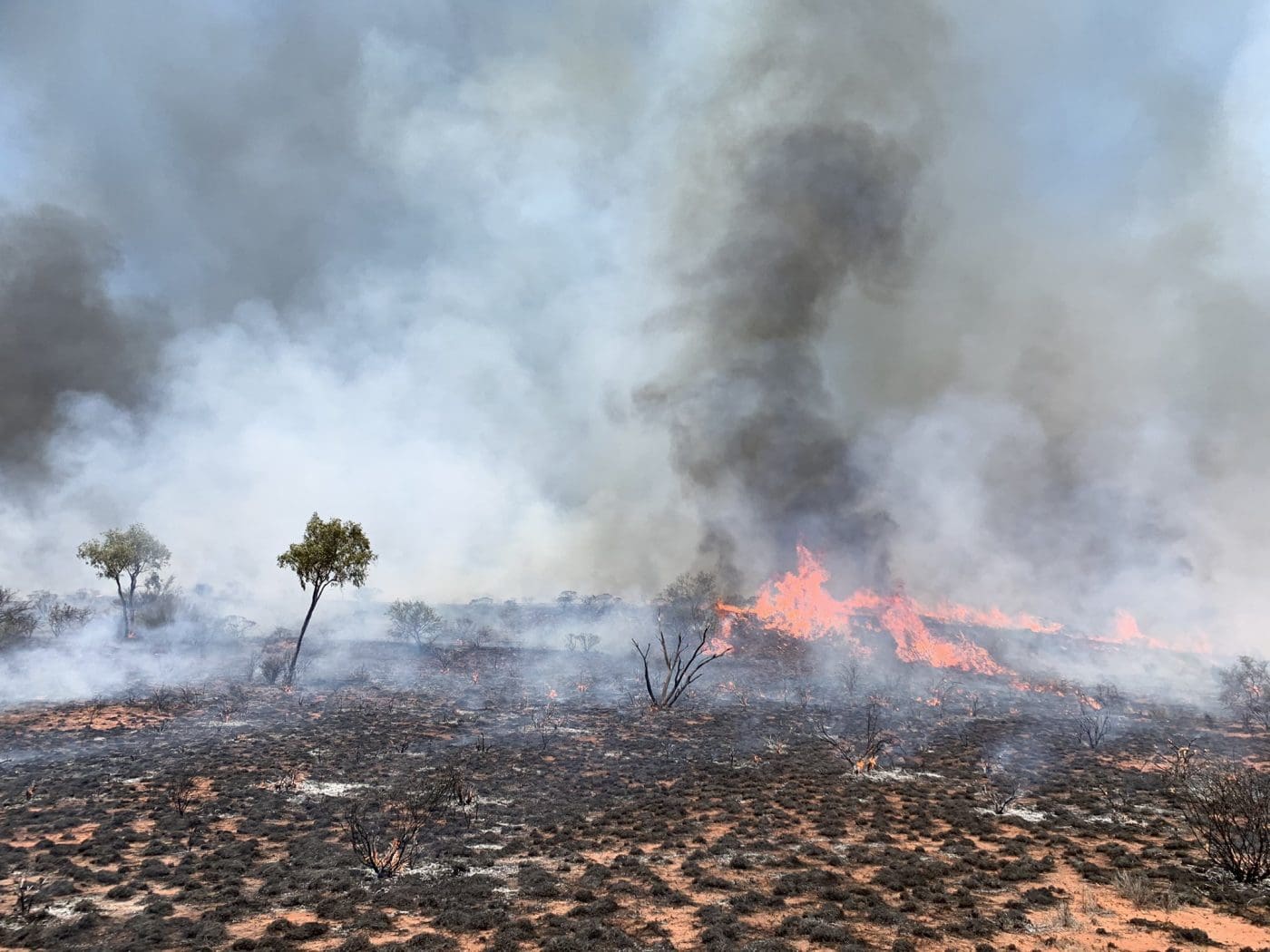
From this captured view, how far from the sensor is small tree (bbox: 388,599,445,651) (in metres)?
70.2

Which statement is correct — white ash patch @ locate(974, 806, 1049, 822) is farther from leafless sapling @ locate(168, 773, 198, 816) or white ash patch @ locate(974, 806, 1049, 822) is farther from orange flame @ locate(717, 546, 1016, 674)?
orange flame @ locate(717, 546, 1016, 674)

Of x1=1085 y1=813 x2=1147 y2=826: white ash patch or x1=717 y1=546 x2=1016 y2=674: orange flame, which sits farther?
x1=717 y1=546 x2=1016 y2=674: orange flame

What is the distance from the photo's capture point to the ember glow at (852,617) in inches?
2746

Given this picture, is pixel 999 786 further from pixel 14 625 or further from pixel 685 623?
pixel 14 625

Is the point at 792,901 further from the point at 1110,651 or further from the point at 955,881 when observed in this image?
the point at 1110,651

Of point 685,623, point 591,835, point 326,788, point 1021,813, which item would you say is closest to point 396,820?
point 326,788

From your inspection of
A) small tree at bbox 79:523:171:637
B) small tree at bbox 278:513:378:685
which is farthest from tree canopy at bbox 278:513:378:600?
small tree at bbox 79:523:171:637

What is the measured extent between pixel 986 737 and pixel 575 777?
2639 cm

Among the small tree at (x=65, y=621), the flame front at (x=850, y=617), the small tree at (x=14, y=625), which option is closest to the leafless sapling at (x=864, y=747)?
the flame front at (x=850, y=617)

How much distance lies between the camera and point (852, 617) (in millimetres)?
74062

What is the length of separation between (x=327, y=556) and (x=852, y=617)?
2337 inches

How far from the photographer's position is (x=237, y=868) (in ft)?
48.6

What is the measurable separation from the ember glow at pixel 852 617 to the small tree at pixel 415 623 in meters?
35.5

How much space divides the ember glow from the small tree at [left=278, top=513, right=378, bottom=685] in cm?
4441
